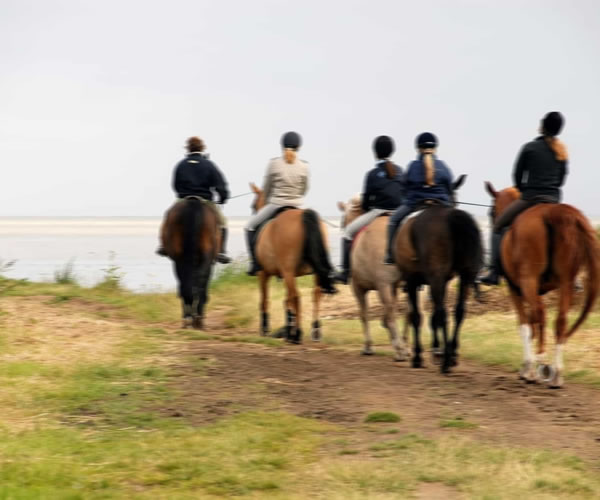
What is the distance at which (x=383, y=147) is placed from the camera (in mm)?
13445

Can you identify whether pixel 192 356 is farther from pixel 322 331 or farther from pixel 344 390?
pixel 322 331

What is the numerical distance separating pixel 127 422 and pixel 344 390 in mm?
2322

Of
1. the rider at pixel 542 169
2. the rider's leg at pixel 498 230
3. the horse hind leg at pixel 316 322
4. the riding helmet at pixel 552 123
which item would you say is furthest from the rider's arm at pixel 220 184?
the riding helmet at pixel 552 123

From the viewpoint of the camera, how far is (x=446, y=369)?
11.6 m

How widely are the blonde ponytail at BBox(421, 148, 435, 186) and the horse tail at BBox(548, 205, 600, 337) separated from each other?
1.70 metres

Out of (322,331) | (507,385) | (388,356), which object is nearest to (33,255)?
(322,331)

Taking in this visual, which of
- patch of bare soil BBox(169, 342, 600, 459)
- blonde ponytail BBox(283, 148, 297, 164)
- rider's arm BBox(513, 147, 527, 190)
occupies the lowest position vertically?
patch of bare soil BBox(169, 342, 600, 459)

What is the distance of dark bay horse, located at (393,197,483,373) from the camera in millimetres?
11469

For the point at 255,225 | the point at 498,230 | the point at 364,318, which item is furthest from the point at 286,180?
the point at 498,230

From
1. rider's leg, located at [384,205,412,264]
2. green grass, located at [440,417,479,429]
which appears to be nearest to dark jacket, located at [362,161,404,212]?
rider's leg, located at [384,205,412,264]

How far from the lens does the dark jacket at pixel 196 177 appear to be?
50.7ft

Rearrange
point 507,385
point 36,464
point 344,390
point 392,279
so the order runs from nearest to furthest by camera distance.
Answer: point 36,464
point 344,390
point 507,385
point 392,279

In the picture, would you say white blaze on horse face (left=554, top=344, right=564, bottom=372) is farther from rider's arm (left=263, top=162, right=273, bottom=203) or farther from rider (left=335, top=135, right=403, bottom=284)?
rider's arm (left=263, top=162, right=273, bottom=203)

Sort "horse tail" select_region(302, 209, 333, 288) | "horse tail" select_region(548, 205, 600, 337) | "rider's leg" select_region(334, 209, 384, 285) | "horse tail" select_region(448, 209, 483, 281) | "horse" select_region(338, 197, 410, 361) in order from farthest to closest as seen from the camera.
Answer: "horse tail" select_region(302, 209, 333, 288) < "rider's leg" select_region(334, 209, 384, 285) < "horse" select_region(338, 197, 410, 361) < "horse tail" select_region(448, 209, 483, 281) < "horse tail" select_region(548, 205, 600, 337)
